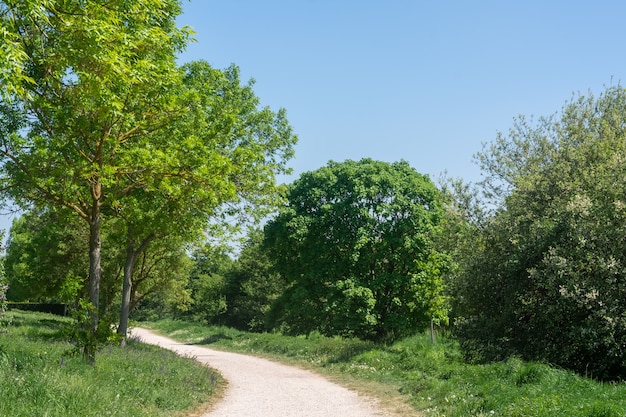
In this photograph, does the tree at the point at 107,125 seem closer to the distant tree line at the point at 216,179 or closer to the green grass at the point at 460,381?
the distant tree line at the point at 216,179

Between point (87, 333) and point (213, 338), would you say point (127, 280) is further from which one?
point (213, 338)

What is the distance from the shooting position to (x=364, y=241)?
28.6m

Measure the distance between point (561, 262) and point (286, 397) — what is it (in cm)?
824

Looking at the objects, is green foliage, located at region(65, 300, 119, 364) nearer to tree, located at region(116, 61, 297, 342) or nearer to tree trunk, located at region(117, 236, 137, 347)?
tree, located at region(116, 61, 297, 342)

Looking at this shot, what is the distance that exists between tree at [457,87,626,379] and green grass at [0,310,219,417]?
9.31 m

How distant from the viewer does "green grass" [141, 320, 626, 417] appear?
30.0ft

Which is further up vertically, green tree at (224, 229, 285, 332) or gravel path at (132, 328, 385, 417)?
green tree at (224, 229, 285, 332)

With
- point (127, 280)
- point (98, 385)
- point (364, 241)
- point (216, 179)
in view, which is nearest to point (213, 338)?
point (364, 241)

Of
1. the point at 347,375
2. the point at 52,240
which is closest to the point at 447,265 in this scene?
the point at 347,375

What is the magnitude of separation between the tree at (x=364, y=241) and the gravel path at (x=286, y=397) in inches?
374

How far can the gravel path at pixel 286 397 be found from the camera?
11.7 meters

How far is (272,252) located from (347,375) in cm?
1680

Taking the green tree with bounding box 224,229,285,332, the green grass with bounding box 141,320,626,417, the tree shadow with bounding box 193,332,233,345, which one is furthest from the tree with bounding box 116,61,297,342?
the green tree with bounding box 224,229,285,332

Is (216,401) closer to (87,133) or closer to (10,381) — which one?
(10,381)
